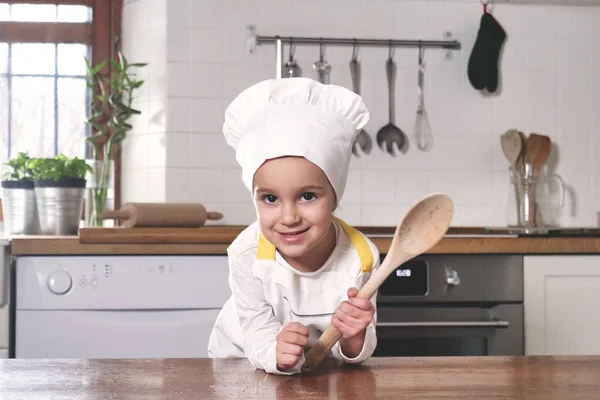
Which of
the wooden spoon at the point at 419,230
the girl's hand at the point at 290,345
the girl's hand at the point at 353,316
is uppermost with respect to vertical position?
the wooden spoon at the point at 419,230

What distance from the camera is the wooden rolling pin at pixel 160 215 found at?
217 cm

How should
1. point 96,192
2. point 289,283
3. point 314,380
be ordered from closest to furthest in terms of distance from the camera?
point 314,380 → point 289,283 → point 96,192

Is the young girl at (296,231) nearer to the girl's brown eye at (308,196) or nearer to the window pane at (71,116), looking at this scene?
the girl's brown eye at (308,196)

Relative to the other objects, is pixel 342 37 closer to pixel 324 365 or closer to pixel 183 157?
pixel 183 157

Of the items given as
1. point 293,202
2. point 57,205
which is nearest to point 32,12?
point 57,205

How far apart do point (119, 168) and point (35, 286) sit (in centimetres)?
83

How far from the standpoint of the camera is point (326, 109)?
3.22 feet

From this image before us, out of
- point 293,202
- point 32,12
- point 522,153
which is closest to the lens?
point 293,202

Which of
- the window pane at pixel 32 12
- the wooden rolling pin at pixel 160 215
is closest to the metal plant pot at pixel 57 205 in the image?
the wooden rolling pin at pixel 160 215

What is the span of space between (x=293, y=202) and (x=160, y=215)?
1.33 metres

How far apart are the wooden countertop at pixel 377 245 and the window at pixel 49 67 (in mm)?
752

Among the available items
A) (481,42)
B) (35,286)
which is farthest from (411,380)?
(481,42)

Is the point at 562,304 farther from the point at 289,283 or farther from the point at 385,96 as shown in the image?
the point at 289,283

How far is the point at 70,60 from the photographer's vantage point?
278cm
